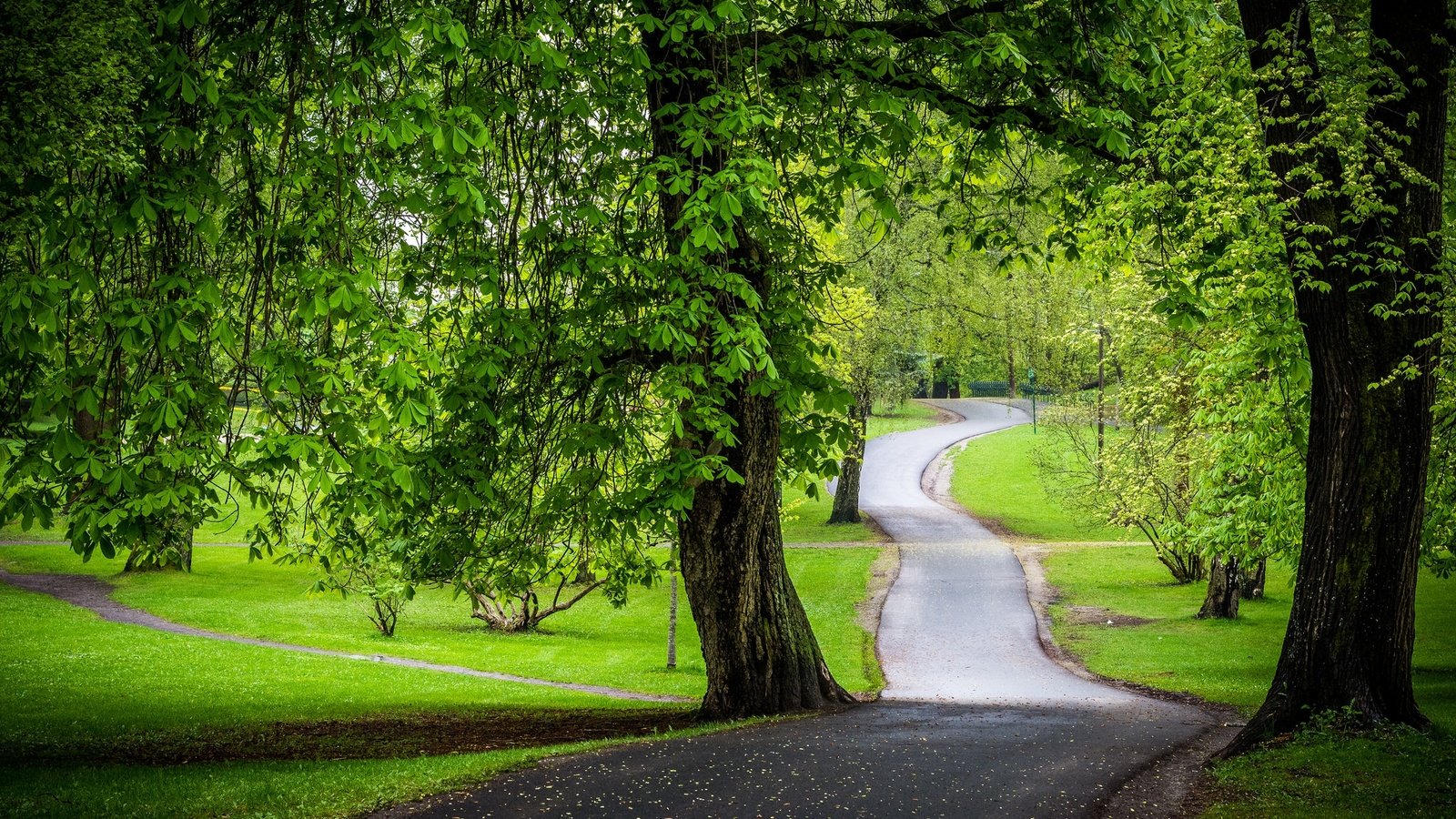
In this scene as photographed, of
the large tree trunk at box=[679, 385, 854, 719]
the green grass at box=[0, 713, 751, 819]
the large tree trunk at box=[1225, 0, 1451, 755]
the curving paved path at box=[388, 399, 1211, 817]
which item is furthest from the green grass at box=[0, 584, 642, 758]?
the large tree trunk at box=[1225, 0, 1451, 755]

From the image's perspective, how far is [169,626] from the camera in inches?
989

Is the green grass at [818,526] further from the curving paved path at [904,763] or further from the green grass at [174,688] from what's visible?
the curving paved path at [904,763]

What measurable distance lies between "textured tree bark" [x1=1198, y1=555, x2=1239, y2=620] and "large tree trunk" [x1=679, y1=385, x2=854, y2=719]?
1531 cm

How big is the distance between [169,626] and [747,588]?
64.2 ft

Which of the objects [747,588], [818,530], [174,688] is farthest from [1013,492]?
[747,588]

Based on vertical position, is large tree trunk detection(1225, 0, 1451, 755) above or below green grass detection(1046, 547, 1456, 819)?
above

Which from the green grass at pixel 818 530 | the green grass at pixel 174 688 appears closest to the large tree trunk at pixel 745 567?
the green grass at pixel 174 688

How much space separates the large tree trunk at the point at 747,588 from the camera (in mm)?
11133

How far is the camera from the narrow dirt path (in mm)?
18891

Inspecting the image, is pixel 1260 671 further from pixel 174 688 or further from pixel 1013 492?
pixel 1013 492

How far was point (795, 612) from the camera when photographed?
12062 mm

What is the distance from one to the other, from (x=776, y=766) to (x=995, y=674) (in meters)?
11.3

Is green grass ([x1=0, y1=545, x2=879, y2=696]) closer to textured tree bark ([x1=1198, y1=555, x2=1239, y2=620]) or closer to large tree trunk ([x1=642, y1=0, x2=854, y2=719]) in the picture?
large tree trunk ([x1=642, y1=0, x2=854, y2=719])

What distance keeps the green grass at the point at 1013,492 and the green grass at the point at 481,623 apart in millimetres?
8556
